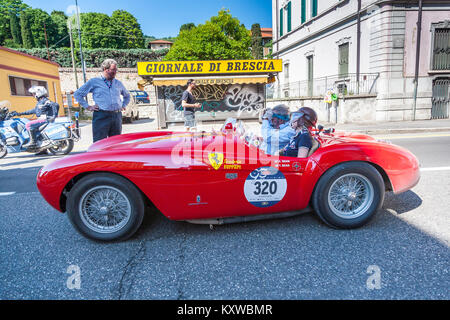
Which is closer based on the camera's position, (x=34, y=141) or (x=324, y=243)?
(x=324, y=243)

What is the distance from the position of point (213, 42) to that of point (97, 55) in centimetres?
1731

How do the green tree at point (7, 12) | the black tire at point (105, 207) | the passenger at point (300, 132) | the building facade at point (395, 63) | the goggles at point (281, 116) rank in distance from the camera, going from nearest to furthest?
the black tire at point (105, 207) → the passenger at point (300, 132) → the goggles at point (281, 116) → the building facade at point (395, 63) → the green tree at point (7, 12)

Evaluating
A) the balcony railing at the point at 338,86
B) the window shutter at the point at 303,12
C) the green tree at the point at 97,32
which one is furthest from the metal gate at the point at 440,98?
the green tree at the point at 97,32

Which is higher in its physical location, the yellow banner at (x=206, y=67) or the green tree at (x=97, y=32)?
the green tree at (x=97, y=32)

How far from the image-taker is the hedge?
Answer: 3998 centimetres

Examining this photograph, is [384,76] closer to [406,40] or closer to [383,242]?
[406,40]

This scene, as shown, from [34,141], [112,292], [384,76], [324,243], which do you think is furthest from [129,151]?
[384,76]

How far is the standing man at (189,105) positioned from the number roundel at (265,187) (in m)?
5.01

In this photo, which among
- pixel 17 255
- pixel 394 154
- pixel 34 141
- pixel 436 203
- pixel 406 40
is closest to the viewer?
pixel 17 255

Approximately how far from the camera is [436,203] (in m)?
3.56

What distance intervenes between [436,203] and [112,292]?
11.8ft

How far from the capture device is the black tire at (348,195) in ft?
9.25

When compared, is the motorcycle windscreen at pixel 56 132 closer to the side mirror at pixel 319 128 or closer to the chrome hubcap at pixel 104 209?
the chrome hubcap at pixel 104 209
